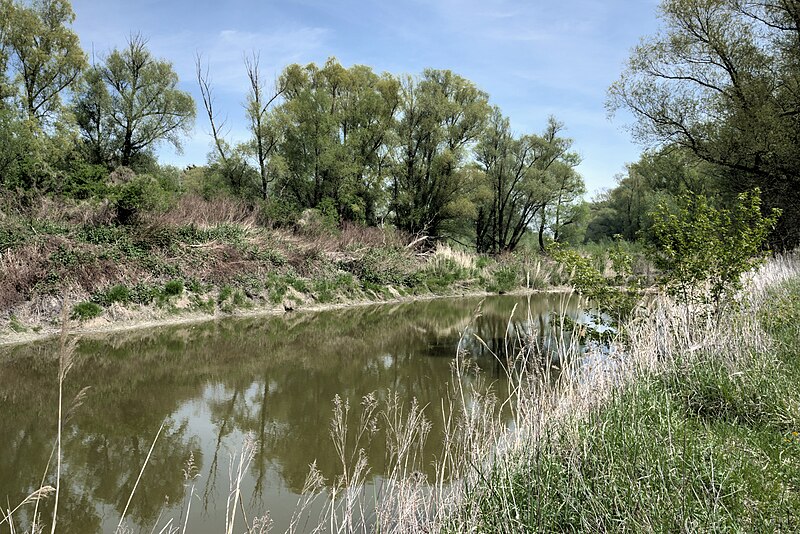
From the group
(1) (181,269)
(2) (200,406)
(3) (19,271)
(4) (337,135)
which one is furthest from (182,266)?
(4) (337,135)

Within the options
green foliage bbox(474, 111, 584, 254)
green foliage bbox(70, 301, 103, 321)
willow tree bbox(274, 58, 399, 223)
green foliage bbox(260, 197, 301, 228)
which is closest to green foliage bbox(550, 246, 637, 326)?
green foliage bbox(70, 301, 103, 321)

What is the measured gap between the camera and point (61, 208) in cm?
1549

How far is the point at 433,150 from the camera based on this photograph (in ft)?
114

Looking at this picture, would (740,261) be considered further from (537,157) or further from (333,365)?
(537,157)

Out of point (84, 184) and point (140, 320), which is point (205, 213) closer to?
point (84, 184)

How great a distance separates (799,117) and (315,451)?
17418mm

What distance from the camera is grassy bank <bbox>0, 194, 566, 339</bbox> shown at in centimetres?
1244

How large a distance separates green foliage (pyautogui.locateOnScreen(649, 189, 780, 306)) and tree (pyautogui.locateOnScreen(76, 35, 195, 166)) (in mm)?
30229

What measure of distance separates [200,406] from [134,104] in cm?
2846

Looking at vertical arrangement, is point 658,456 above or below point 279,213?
below

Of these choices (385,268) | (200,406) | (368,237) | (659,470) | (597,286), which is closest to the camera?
(659,470)

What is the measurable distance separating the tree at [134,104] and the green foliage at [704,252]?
30.2m

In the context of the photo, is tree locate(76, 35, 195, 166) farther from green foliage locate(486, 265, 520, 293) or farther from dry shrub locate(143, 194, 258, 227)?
green foliage locate(486, 265, 520, 293)

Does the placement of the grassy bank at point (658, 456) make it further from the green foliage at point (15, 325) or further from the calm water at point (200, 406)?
the green foliage at point (15, 325)
